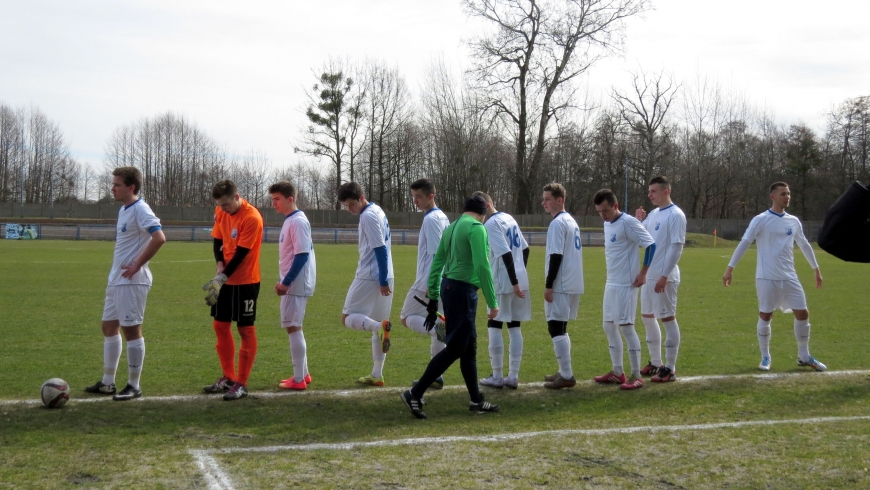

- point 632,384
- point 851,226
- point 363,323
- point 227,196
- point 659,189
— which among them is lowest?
point 632,384

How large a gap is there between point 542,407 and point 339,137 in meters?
60.9

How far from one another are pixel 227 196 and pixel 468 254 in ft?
7.80

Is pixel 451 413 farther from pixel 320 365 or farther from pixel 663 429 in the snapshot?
pixel 320 365

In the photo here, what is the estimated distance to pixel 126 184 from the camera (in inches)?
265

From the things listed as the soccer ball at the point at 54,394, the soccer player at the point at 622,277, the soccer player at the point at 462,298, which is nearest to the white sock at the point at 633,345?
the soccer player at the point at 622,277

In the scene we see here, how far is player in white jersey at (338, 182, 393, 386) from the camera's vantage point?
7438 mm

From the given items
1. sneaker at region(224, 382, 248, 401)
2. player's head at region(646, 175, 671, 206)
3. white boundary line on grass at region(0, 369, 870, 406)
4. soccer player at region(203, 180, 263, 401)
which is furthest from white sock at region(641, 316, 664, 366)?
sneaker at region(224, 382, 248, 401)

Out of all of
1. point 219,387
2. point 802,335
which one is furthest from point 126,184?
point 802,335

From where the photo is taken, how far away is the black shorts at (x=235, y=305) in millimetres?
6902

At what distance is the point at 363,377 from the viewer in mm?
7801

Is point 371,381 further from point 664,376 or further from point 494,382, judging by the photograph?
point 664,376

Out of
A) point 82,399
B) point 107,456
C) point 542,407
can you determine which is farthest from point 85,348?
point 542,407

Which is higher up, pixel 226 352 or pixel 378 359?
pixel 226 352

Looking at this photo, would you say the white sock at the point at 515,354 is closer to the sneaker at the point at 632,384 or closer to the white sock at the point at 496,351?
the white sock at the point at 496,351
